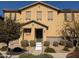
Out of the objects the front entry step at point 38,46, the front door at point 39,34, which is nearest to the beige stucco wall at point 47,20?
the front door at point 39,34

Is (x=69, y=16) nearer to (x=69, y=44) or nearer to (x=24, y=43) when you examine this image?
(x=69, y=44)

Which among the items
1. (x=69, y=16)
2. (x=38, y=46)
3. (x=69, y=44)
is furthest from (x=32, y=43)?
(x=69, y=16)

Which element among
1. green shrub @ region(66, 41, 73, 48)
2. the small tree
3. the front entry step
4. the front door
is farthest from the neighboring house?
the small tree

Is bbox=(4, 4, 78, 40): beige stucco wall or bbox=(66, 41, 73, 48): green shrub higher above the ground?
bbox=(4, 4, 78, 40): beige stucco wall

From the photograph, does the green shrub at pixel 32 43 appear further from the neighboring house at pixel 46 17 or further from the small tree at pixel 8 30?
the small tree at pixel 8 30

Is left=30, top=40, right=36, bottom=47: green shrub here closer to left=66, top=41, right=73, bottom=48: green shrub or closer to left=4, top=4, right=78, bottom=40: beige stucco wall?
left=4, top=4, right=78, bottom=40: beige stucco wall

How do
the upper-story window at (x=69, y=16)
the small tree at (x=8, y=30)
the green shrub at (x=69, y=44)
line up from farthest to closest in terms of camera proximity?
the upper-story window at (x=69, y=16) → the green shrub at (x=69, y=44) → the small tree at (x=8, y=30)

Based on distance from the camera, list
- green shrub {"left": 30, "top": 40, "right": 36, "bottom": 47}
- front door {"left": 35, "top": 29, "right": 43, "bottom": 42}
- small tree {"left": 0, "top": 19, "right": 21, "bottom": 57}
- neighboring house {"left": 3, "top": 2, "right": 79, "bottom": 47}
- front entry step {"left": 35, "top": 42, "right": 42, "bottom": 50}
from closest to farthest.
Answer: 1. small tree {"left": 0, "top": 19, "right": 21, "bottom": 57}
2. front entry step {"left": 35, "top": 42, "right": 42, "bottom": 50}
3. green shrub {"left": 30, "top": 40, "right": 36, "bottom": 47}
4. front door {"left": 35, "top": 29, "right": 43, "bottom": 42}
5. neighboring house {"left": 3, "top": 2, "right": 79, "bottom": 47}

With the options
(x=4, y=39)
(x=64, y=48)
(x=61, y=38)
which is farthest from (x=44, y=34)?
(x=4, y=39)

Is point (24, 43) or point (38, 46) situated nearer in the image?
point (38, 46)

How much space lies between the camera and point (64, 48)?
1321 inches

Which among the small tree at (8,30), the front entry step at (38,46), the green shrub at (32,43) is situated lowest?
the front entry step at (38,46)

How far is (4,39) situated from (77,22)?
1350 centimetres

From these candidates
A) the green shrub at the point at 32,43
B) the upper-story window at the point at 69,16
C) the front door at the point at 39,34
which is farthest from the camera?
the upper-story window at the point at 69,16
